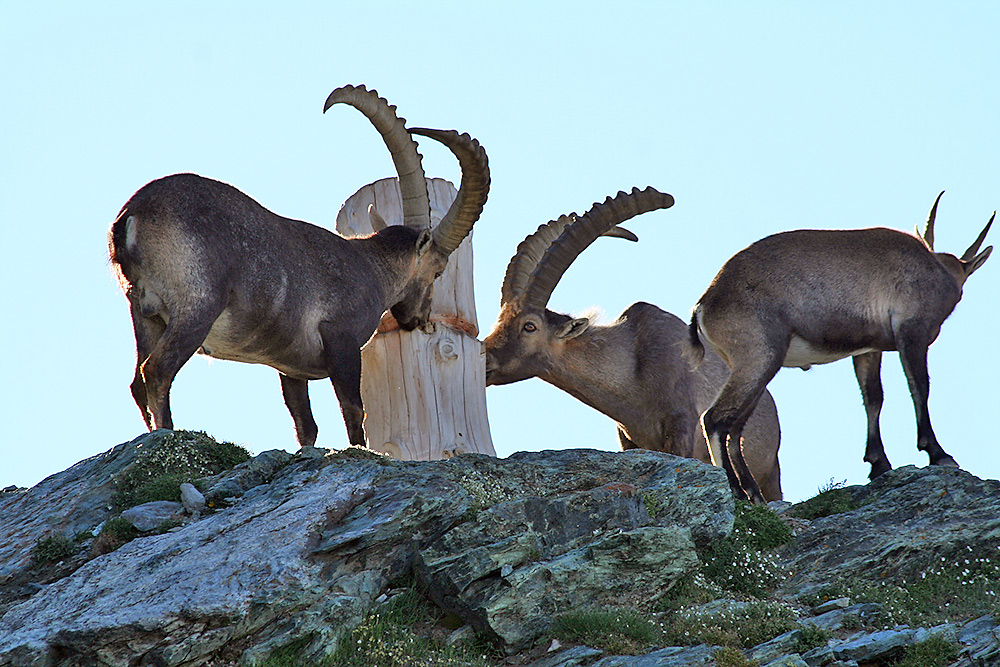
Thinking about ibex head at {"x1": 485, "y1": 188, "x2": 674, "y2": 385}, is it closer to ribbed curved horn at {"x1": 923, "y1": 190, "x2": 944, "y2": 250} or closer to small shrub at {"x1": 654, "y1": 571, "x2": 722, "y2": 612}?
ribbed curved horn at {"x1": 923, "y1": 190, "x2": 944, "y2": 250}

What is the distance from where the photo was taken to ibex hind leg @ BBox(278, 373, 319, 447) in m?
10.8

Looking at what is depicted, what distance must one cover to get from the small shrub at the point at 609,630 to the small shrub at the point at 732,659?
47 cm

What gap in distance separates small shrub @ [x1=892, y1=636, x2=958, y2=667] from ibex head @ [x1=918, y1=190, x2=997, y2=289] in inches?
233

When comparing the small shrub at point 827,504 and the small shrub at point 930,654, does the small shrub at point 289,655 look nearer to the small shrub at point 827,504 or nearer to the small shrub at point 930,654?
the small shrub at point 930,654

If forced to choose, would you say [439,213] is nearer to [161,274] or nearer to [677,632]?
[161,274]

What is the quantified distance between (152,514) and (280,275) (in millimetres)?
2629

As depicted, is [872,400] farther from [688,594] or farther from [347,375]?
[347,375]

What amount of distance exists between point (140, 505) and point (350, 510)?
55.9 inches

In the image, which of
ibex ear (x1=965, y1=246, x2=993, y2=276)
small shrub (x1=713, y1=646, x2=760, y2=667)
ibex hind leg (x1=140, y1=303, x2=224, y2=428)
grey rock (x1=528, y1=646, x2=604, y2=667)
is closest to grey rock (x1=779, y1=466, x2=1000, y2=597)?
small shrub (x1=713, y1=646, x2=760, y2=667)

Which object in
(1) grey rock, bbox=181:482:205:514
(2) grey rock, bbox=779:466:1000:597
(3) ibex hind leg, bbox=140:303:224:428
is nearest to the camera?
(1) grey rock, bbox=181:482:205:514

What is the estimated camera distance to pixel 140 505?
7938mm

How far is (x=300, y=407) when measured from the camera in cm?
1086

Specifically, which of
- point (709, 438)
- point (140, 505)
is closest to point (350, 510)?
point (140, 505)

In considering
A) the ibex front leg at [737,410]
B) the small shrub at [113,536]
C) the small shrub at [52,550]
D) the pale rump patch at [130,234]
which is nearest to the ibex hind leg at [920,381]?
the ibex front leg at [737,410]
